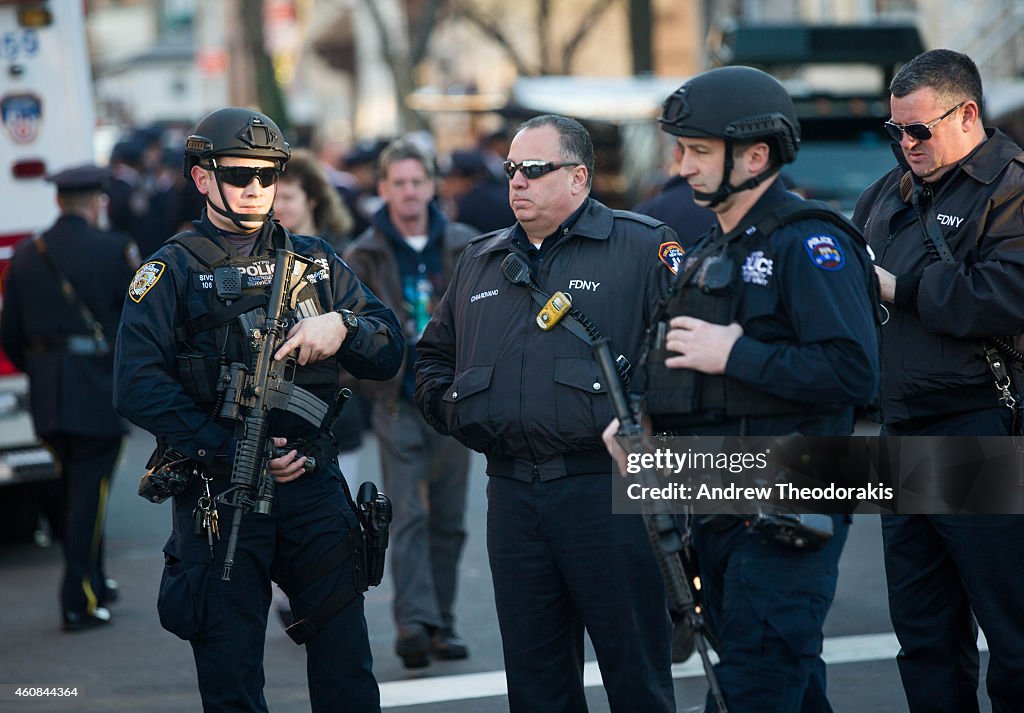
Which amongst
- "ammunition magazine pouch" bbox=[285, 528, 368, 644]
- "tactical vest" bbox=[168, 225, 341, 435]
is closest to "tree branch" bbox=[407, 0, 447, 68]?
"tactical vest" bbox=[168, 225, 341, 435]

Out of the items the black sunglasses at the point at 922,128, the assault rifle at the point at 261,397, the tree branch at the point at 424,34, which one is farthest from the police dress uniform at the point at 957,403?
the tree branch at the point at 424,34

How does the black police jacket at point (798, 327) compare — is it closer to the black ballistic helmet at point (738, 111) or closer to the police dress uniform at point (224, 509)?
the black ballistic helmet at point (738, 111)

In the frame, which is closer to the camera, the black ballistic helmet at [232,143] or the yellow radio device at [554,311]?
the yellow radio device at [554,311]

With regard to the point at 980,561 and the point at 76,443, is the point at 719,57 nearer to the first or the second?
the point at 76,443

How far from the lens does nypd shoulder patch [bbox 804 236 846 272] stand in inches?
158

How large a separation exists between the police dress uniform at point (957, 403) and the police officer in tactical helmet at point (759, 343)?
0.84 meters

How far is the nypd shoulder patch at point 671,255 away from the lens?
16.1ft

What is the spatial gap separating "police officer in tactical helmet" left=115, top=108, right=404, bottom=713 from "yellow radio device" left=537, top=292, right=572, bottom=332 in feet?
2.01

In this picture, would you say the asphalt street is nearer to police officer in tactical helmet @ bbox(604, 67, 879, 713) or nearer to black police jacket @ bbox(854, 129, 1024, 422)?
black police jacket @ bbox(854, 129, 1024, 422)

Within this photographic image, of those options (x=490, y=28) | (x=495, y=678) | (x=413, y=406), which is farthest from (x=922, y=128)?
(x=490, y=28)

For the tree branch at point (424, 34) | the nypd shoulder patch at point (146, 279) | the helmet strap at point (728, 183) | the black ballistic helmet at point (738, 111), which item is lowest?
the nypd shoulder patch at point (146, 279)

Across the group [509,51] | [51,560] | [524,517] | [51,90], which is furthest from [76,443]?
[509,51]

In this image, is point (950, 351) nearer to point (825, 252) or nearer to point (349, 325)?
point (825, 252)

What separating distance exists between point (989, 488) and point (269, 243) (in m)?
2.46
